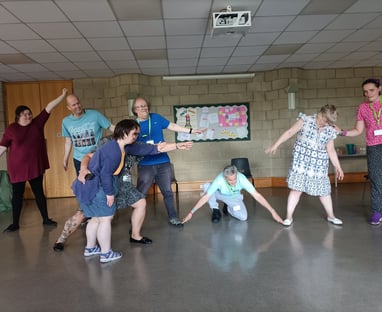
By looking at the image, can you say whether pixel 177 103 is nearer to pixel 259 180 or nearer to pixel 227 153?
pixel 227 153

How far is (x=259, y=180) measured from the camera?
260 inches

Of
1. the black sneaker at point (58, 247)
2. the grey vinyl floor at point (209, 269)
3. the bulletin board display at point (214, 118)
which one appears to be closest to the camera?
the grey vinyl floor at point (209, 269)

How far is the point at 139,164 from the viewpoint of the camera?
3350mm

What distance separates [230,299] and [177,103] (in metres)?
5.13

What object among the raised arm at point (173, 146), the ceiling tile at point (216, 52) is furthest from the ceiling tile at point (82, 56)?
the raised arm at point (173, 146)

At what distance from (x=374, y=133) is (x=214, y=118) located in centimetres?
364

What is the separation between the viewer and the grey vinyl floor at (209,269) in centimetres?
187

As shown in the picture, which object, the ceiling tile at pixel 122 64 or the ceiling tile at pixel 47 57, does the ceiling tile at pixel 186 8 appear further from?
the ceiling tile at pixel 47 57

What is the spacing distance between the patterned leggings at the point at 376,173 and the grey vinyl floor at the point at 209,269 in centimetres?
28

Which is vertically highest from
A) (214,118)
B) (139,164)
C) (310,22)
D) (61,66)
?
(310,22)

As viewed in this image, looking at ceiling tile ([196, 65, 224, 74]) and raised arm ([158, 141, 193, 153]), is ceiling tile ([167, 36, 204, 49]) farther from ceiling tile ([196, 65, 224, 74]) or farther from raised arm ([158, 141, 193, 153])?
raised arm ([158, 141, 193, 153])

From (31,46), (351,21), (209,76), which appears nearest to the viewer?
(351,21)

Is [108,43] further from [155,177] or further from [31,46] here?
[155,177]

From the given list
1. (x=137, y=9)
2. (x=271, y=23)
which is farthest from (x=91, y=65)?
(x=271, y=23)
